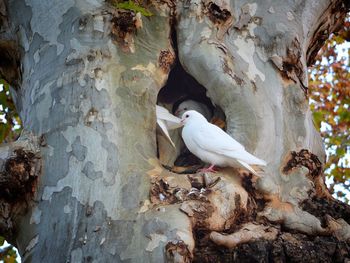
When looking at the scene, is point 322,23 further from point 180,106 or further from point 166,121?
point 166,121

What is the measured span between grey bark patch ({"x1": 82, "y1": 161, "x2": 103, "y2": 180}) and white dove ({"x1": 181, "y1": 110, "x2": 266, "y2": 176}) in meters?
0.72

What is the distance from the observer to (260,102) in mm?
3363

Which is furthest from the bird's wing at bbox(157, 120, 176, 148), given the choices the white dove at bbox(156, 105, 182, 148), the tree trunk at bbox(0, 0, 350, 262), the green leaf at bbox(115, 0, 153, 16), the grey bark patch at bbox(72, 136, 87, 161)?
the grey bark patch at bbox(72, 136, 87, 161)

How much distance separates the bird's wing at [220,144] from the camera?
3088 millimetres

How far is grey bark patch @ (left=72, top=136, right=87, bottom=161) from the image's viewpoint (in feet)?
9.27

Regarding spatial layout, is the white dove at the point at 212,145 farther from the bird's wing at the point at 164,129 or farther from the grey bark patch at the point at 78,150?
the grey bark patch at the point at 78,150

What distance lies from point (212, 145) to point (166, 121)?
19.4 inches

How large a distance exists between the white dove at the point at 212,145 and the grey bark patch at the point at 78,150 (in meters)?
0.75

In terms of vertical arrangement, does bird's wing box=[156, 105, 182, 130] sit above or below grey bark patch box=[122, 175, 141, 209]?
below

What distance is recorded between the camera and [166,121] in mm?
3771

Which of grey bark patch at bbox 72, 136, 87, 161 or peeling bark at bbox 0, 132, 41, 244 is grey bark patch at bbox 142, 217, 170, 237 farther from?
peeling bark at bbox 0, 132, 41, 244

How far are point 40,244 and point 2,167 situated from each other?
17.2 inches

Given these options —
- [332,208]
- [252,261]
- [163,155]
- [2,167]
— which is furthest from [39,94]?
[332,208]

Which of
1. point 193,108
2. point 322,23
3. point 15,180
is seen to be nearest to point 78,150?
point 15,180
